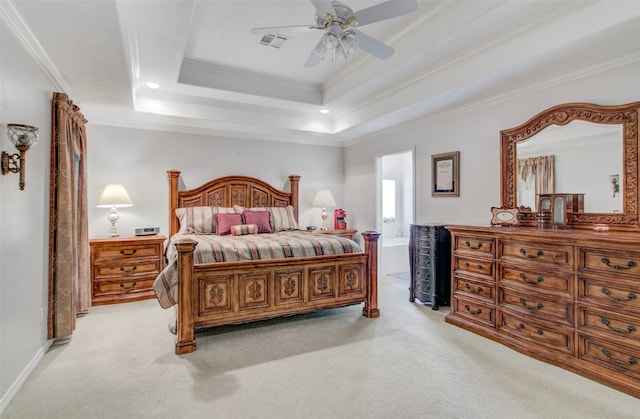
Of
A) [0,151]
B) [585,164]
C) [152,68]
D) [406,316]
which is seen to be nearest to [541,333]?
[406,316]

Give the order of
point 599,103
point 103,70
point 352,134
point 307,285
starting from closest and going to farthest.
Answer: point 599,103
point 103,70
point 307,285
point 352,134

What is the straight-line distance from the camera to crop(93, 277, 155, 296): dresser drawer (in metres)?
4.08

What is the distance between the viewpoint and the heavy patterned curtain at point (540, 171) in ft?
10.6

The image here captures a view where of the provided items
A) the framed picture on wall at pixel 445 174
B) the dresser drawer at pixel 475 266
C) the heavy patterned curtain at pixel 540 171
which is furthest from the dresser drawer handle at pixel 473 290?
the framed picture on wall at pixel 445 174

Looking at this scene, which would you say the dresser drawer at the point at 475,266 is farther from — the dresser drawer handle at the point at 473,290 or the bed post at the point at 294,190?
the bed post at the point at 294,190

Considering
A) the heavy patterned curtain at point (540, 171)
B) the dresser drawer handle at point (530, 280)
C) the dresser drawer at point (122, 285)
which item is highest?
the heavy patterned curtain at point (540, 171)

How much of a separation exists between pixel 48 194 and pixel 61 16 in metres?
1.45

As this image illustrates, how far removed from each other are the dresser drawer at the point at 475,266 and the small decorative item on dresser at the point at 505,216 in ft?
1.58

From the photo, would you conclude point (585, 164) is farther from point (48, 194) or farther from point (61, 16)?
point (48, 194)

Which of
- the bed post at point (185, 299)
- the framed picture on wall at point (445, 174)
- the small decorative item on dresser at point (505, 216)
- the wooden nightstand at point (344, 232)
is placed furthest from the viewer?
the wooden nightstand at point (344, 232)

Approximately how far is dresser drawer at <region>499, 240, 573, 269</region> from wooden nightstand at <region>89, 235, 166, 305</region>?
4082mm

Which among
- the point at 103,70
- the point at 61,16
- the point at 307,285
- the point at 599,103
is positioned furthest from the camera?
the point at 307,285

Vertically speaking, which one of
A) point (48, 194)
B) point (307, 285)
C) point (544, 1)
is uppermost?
point (544, 1)

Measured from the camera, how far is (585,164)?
2.96 meters
